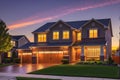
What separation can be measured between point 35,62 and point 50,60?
328cm

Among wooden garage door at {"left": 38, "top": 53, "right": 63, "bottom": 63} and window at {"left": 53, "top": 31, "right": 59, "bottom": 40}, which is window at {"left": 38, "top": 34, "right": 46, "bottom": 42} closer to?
window at {"left": 53, "top": 31, "right": 59, "bottom": 40}

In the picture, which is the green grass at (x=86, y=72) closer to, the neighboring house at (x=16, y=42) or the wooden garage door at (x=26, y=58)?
the wooden garage door at (x=26, y=58)

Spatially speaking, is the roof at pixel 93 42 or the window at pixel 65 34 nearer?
the roof at pixel 93 42

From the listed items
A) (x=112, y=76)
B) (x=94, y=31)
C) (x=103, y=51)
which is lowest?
(x=112, y=76)

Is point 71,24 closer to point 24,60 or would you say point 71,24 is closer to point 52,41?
point 52,41

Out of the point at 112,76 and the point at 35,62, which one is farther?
the point at 35,62

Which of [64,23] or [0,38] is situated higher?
[64,23]

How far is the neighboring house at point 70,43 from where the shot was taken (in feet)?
145

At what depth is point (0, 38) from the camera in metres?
46.1

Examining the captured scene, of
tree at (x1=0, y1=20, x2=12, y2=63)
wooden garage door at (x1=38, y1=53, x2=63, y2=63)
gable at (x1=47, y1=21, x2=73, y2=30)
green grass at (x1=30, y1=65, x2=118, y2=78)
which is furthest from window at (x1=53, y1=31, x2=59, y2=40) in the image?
green grass at (x1=30, y1=65, x2=118, y2=78)

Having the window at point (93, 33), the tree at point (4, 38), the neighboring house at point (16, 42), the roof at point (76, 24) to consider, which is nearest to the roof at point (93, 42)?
the window at point (93, 33)

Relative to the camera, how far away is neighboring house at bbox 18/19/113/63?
145 ft

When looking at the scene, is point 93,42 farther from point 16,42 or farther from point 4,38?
point 16,42

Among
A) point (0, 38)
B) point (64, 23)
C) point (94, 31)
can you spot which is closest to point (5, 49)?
point (0, 38)
